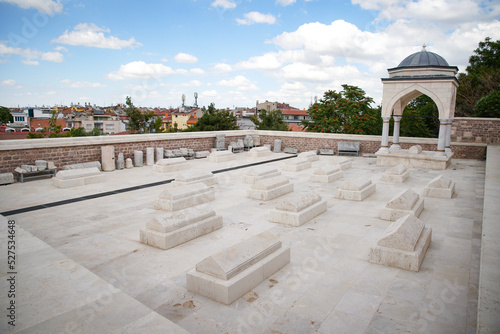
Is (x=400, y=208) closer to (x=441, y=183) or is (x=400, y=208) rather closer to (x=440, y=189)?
(x=440, y=189)

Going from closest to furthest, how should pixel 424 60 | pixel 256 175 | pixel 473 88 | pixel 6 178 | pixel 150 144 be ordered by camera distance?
pixel 6 178 < pixel 256 175 < pixel 424 60 < pixel 150 144 < pixel 473 88

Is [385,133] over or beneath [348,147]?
over

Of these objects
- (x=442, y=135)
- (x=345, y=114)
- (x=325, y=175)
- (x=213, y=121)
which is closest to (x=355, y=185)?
(x=325, y=175)

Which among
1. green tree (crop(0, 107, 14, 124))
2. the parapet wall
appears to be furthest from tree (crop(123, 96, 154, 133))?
green tree (crop(0, 107, 14, 124))

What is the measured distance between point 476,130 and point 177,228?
18897 millimetres

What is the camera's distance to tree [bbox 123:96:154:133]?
27206mm

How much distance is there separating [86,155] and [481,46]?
38.4 meters

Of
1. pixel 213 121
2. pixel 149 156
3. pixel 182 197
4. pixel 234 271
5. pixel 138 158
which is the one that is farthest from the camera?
pixel 213 121

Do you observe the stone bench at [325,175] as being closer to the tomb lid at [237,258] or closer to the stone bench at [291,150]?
the tomb lid at [237,258]

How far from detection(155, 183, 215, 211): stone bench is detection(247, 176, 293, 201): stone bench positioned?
1.26 metres

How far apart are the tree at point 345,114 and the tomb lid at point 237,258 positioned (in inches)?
769

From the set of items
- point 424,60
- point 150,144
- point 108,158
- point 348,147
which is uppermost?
point 424,60

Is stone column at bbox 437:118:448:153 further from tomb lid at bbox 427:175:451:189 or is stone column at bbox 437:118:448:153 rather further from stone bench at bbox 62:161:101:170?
stone bench at bbox 62:161:101:170

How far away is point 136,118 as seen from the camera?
90.9 feet
